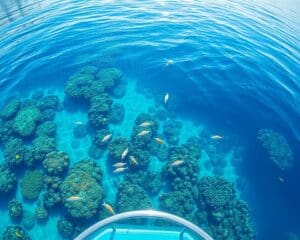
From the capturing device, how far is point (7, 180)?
1327 centimetres

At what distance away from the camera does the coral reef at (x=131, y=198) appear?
12.4 meters

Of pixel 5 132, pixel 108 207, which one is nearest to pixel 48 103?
pixel 5 132

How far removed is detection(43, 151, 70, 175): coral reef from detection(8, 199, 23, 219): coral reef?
1.96 meters

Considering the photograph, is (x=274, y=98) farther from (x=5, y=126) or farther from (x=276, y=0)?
(x=276, y=0)

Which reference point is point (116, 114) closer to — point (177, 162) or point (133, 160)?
point (133, 160)

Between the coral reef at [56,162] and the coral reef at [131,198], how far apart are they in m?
3.06

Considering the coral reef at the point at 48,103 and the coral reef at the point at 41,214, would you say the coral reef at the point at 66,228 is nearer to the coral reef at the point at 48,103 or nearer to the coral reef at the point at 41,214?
the coral reef at the point at 41,214

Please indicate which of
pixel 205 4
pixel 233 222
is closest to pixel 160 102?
pixel 233 222

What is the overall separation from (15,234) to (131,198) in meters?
5.20

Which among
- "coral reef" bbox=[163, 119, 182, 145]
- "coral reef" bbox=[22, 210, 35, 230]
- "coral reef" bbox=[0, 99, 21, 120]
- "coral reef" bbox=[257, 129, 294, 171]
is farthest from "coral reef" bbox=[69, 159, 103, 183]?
"coral reef" bbox=[257, 129, 294, 171]

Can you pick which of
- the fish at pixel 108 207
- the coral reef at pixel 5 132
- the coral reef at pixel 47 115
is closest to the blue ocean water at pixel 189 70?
the coral reef at pixel 47 115

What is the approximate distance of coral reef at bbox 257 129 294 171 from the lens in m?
14.6

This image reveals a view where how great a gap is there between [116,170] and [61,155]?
3082 mm

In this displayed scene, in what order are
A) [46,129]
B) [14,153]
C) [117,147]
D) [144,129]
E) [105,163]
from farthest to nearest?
[46,129], [144,129], [105,163], [117,147], [14,153]
